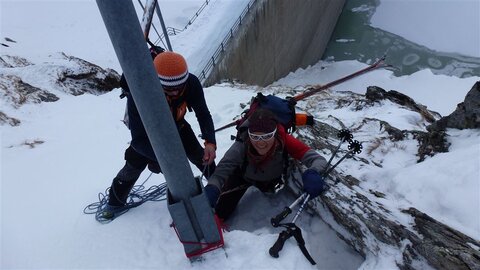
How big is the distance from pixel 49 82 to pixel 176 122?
317 inches

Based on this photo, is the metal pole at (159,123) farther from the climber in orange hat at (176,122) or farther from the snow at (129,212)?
the climber in orange hat at (176,122)

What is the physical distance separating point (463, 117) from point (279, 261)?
10.2 feet

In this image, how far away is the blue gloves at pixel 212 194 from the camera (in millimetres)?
3309

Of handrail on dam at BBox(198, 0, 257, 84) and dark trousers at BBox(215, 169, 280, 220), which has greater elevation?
dark trousers at BBox(215, 169, 280, 220)

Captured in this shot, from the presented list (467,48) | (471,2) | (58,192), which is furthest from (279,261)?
(471,2)

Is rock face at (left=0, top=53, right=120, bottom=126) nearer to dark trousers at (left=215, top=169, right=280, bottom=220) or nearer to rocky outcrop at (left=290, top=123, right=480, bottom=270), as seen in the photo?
dark trousers at (left=215, top=169, right=280, bottom=220)

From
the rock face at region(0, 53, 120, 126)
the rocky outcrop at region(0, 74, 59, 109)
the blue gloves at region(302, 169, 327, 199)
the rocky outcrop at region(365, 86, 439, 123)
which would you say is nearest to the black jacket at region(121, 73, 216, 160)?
the blue gloves at region(302, 169, 327, 199)

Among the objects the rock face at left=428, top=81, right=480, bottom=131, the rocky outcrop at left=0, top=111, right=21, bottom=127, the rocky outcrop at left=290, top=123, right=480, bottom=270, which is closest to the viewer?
the rocky outcrop at left=290, top=123, right=480, bottom=270

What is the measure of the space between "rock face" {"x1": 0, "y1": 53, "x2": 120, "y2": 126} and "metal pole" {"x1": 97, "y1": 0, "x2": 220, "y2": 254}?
6371 millimetres

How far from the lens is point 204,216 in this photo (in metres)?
2.96

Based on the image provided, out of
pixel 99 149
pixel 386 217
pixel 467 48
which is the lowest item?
pixel 467 48

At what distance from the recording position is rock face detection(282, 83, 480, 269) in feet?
9.37

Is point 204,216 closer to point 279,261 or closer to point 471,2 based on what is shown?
point 279,261

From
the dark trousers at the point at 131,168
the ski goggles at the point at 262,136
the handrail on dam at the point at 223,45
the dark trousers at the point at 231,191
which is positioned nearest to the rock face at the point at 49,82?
the handrail on dam at the point at 223,45
